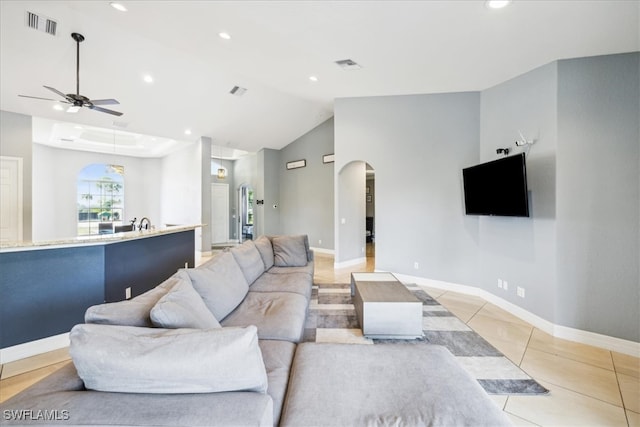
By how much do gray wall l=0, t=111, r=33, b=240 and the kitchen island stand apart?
152 inches

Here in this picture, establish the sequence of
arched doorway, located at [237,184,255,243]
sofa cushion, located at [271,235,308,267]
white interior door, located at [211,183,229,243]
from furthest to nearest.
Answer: arched doorway, located at [237,184,255,243]
white interior door, located at [211,183,229,243]
sofa cushion, located at [271,235,308,267]

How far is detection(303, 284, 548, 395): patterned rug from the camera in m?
2.12

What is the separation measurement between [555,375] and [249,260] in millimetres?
3065

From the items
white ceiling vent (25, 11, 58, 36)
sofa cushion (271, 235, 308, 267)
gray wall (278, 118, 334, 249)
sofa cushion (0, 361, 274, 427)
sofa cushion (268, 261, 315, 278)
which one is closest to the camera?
sofa cushion (0, 361, 274, 427)

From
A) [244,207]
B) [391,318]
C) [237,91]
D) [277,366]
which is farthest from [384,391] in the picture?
[244,207]

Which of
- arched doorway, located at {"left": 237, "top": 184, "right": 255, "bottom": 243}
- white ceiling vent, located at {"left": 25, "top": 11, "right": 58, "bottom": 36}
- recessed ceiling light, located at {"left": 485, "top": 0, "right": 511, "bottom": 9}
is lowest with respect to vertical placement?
arched doorway, located at {"left": 237, "top": 184, "right": 255, "bottom": 243}

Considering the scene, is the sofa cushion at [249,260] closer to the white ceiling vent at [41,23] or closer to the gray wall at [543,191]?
the gray wall at [543,191]

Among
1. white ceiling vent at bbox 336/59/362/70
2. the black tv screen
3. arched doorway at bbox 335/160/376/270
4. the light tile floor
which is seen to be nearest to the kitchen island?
the light tile floor

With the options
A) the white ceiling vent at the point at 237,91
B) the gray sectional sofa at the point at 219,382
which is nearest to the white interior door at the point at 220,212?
the white ceiling vent at the point at 237,91

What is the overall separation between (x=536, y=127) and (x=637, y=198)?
118cm

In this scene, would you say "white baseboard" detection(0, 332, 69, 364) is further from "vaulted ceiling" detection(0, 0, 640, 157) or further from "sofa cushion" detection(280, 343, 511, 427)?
"vaulted ceiling" detection(0, 0, 640, 157)

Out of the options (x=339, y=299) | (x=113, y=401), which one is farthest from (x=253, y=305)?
(x=339, y=299)

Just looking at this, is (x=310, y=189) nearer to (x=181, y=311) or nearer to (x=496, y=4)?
(x=496, y=4)

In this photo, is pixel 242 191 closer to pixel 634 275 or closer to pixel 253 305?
pixel 253 305
